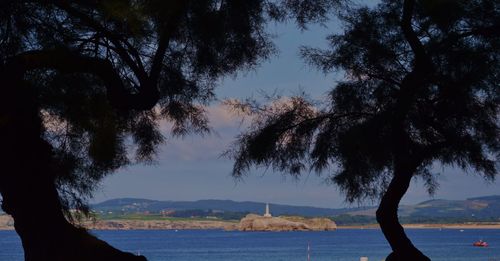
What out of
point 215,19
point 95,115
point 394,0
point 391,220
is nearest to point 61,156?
point 95,115

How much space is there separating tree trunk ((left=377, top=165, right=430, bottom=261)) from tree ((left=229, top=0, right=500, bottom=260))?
Answer: 0.01 m

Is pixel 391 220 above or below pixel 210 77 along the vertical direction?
below

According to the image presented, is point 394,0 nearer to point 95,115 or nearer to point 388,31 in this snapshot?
point 388,31

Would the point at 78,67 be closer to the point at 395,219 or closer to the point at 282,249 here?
the point at 395,219

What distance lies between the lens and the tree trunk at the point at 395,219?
984 centimetres

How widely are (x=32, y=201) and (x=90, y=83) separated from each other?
204 centimetres

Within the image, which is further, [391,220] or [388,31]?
[388,31]

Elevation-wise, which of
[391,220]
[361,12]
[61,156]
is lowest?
[391,220]

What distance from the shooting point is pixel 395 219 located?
10039 millimetres

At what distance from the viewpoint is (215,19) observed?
8.41 m

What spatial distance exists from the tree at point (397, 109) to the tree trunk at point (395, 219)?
0.04ft

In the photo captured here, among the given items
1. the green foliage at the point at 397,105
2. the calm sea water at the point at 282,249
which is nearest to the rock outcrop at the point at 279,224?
the calm sea water at the point at 282,249

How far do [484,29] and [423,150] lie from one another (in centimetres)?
161

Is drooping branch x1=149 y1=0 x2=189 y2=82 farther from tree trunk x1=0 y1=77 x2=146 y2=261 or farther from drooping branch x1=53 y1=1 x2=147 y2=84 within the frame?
tree trunk x1=0 y1=77 x2=146 y2=261
